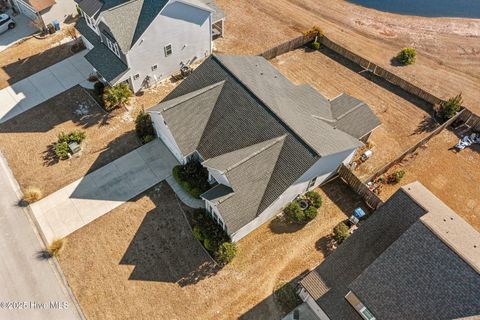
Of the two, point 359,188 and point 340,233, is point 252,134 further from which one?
point 359,188

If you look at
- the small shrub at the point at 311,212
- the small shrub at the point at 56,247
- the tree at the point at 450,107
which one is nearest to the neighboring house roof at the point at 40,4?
the small shrub at the point at 56,247

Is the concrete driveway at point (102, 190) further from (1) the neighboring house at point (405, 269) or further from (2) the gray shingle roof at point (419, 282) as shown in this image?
(2) the gray shingle roof at point (419, 282)

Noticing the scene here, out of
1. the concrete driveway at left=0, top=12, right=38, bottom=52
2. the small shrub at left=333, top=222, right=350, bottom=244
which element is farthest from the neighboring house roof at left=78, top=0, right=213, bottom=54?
the small shrub at left=333, top=222, right=350, bottom=244

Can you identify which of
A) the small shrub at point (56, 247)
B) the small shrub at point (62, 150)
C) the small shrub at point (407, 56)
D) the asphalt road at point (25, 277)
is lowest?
the asphalt road at point (25, 277)

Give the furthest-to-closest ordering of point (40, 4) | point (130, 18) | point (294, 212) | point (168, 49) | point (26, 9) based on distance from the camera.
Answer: point (26, 9) < point (40, 4) < point (168, 49) < point (130, 18) < point (294, 212)

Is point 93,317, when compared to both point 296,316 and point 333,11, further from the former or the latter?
point 333,11

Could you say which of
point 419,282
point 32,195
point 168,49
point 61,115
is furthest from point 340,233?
point 61,115

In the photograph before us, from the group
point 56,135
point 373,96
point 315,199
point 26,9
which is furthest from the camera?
point 26,9

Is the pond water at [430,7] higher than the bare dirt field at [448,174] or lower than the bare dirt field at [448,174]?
higher
